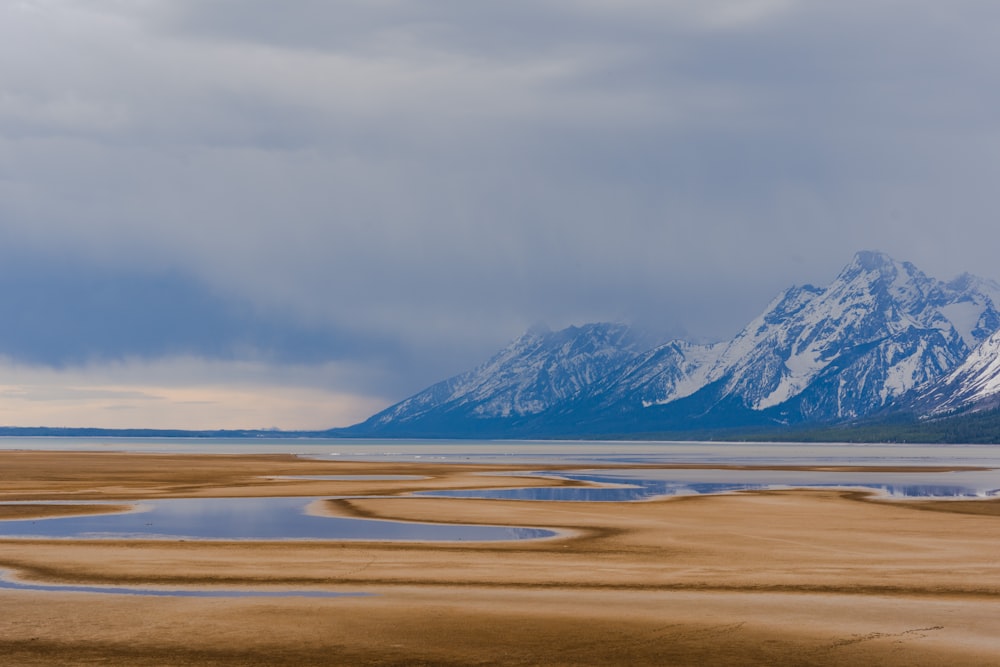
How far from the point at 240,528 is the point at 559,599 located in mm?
27400

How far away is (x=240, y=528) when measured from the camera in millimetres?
61281

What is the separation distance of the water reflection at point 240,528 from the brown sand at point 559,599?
10.1ft

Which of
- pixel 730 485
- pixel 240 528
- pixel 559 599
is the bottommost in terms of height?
pixel 559 599

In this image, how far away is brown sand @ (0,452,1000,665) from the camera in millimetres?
30484

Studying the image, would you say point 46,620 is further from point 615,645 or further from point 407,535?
point 407,535

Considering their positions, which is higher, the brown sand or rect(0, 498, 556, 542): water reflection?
rect(0, 498, 556, 542): water reflection

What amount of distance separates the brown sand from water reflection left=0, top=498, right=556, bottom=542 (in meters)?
3.09

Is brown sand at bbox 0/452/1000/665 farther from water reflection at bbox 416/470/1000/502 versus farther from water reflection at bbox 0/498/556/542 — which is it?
water reflection at bbox 416/470/1000/502

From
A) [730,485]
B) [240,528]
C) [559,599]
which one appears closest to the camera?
[559,599]

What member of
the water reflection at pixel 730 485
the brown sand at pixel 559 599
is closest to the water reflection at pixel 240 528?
the brown sand at pixel 559 599

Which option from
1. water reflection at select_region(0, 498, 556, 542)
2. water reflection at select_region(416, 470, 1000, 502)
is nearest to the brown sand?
water reflection at select_region(0, 498, 556, 542)

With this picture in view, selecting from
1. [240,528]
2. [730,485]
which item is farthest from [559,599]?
[730,485]

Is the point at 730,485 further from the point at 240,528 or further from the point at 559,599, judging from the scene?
the point at 559,599

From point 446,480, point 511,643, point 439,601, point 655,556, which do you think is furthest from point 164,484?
point 511,643
